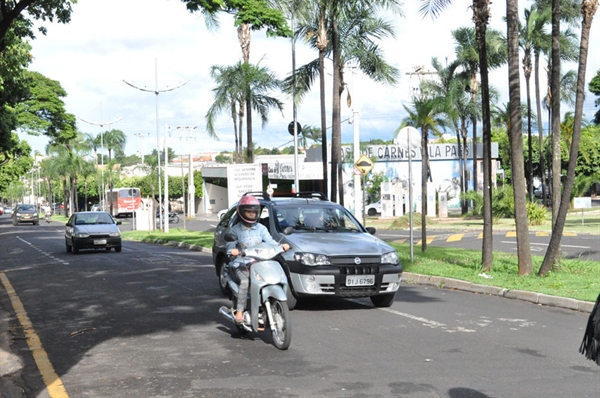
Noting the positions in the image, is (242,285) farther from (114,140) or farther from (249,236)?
(114,140)

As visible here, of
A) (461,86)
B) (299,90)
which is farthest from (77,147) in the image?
(299,90)

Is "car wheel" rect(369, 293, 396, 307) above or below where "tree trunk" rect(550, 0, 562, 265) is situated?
below

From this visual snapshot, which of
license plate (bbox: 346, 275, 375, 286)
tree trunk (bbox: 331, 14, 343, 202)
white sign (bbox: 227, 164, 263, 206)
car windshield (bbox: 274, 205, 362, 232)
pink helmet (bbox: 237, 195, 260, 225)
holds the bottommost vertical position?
license plate (bbox: 346, 275, 375, 286)

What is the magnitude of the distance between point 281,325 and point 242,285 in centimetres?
74

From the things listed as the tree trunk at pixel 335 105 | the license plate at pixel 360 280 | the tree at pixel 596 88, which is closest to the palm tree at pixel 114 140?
the tree at pixel 596 88

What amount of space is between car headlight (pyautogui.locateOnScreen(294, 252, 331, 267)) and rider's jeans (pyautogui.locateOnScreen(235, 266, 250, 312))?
1979 mm

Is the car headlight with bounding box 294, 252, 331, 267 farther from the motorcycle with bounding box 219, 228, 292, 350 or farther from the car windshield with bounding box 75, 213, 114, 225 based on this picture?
the car windshield with bounding box 75, 213, 114, 225

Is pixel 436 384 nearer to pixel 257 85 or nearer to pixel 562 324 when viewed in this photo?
pixel 562 324

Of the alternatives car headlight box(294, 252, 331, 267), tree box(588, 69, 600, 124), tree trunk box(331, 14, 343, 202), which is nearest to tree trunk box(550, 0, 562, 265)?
car headlight box(294, 252, 331, 267)

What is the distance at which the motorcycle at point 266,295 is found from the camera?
27.5 ft

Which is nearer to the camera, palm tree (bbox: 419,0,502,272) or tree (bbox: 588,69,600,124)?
palm tree (bbox: 419,0,502,272)

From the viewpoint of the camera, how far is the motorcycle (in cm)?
838

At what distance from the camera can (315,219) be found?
40.5ft

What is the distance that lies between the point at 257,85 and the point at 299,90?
6.91 meters
